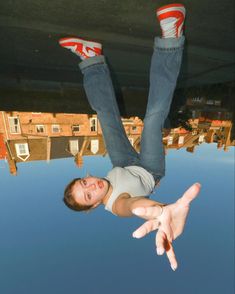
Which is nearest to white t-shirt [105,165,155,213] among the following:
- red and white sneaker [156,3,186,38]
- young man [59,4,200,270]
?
young man [59,4,200,270]

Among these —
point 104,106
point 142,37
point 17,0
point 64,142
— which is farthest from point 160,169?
point 64,142

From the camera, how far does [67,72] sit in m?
4.01

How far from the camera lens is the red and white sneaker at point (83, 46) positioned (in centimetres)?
283

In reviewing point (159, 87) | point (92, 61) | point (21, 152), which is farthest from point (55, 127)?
point (159, 87)

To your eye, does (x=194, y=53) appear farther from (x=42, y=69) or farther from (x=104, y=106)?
(x=42, y=69)

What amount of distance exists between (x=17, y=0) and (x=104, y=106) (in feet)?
4.89

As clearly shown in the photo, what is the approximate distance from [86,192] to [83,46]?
6.12 ft

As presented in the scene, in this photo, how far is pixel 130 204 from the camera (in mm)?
1764

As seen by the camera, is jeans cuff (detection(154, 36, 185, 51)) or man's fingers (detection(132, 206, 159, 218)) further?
jeans cuff (detection(154, 36, 185, 51))

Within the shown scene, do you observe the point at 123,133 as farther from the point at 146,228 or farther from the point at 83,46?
the point at 146,228

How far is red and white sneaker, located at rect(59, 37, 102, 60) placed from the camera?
9.29 feet

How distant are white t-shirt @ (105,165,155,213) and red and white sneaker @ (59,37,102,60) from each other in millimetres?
1560

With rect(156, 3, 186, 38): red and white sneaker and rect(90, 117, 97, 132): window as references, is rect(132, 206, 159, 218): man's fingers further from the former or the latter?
rect(90, 117, 97, 132): window

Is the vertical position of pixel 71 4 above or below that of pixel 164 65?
above
